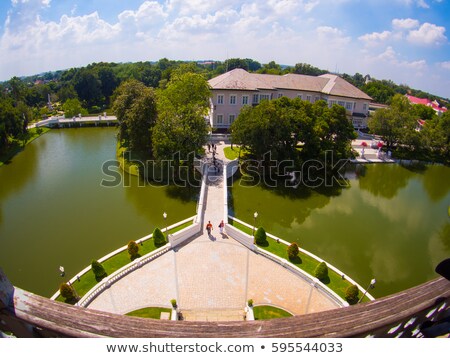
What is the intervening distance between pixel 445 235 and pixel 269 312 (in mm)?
17484

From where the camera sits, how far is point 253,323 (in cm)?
334

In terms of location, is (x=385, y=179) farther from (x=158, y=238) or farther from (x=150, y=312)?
(x=150, y=312)

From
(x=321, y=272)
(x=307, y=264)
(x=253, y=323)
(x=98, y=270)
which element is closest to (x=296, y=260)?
(x=307, y=264)

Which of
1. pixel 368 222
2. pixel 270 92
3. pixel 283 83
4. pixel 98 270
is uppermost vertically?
pixel 283 83

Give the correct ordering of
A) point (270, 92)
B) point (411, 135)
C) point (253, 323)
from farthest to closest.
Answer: point (270, 92) < point (411, 135) < point (253, 323)

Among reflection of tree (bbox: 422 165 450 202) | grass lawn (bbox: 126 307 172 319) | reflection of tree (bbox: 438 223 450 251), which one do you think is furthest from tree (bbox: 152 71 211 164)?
reflection of tree (bbox: 422 165 450 202)

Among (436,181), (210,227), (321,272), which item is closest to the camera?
(321,272)

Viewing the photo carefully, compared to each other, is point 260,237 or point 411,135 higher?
point 411,135

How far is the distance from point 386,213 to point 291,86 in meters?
30.9

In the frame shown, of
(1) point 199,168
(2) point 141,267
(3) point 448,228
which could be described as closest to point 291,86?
(1) point 199,168

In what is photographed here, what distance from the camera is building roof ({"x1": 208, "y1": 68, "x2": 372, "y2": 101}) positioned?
41.6m

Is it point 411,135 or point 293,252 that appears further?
point 411,135

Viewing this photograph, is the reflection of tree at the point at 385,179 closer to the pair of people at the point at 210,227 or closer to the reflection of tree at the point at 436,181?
the reflection of tree at the point at 436,181

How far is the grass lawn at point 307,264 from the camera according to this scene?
1565 centimetres
